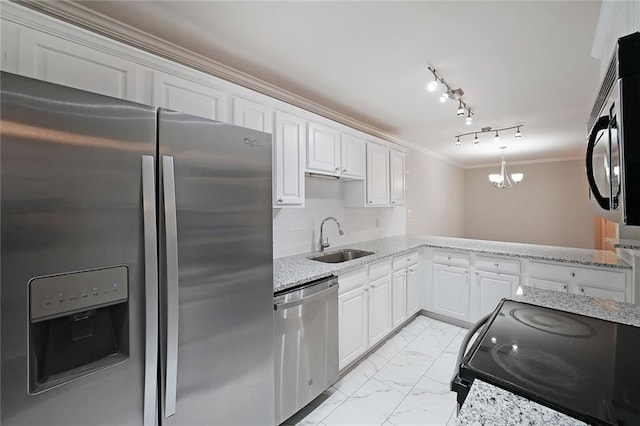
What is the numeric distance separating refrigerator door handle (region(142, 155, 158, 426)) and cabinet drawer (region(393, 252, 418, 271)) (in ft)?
7.64

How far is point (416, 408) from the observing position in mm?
1893

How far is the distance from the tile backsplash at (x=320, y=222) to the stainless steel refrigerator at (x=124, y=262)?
1132 millimetres

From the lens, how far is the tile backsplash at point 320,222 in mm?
2554

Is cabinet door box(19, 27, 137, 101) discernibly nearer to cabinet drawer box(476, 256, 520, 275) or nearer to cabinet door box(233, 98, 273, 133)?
cabinet door box(233, 98, 273, 133)

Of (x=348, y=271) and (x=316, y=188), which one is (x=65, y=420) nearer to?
(x=348, y=271)

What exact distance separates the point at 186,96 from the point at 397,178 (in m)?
2.75

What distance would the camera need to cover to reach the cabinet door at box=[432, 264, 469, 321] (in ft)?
10.2

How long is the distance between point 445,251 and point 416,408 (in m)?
1.84

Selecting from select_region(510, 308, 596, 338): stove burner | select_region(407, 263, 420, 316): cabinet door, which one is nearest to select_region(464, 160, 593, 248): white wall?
select_region(407, 263, 420, 316): cabinet door

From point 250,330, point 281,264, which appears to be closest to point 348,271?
point 281,264

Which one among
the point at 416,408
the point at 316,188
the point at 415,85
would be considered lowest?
the point at 416,408

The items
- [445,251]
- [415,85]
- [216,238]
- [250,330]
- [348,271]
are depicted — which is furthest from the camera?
[445,251]

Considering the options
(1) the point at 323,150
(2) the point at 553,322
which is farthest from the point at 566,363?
(1) the point at 323,150

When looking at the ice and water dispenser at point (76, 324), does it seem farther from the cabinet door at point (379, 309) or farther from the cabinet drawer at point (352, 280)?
the cabinet door at point (379, 309)
